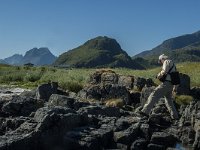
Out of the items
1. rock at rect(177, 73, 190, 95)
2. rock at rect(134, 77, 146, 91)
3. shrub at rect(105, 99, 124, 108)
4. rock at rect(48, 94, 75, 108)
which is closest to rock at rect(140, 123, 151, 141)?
rock at rect(48, 94, 75, 108)

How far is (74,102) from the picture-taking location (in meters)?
26.0

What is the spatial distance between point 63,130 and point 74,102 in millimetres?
5809

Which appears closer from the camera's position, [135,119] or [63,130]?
[63,130]

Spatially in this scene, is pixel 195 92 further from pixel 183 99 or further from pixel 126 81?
pixel 126 81

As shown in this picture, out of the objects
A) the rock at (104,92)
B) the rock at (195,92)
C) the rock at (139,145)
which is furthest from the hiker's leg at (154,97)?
the rock at (195,92)

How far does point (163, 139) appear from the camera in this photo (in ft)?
68.0

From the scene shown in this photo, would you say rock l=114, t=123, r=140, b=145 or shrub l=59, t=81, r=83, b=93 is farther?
shrub l=59, t=81, r=83, b=93

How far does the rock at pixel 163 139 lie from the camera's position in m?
20.5

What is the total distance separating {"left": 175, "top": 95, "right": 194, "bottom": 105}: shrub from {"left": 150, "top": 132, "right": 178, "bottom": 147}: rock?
956 centimetres

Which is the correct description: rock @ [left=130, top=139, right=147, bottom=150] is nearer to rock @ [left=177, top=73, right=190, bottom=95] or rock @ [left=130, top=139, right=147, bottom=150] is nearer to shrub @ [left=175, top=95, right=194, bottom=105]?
shrub @ [left=175, top=95, right=194, bottom=105]

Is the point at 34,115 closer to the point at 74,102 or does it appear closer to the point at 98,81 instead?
the point at 74,102

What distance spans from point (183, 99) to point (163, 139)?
36.1 feet

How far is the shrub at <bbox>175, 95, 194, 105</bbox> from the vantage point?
1205 inches

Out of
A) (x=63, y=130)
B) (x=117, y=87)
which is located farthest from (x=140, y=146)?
(x=117, y=87)
